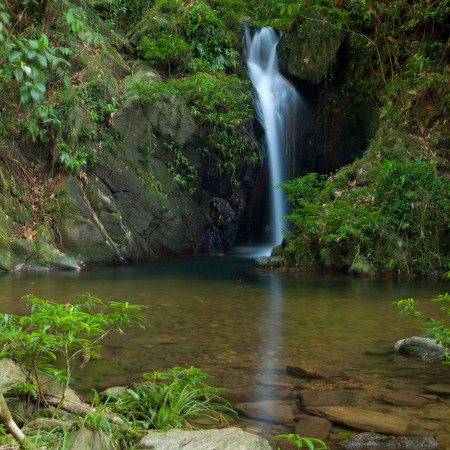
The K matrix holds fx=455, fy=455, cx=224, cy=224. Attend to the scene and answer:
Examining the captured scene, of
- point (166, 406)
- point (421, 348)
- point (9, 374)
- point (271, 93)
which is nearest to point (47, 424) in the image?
point (9, 374)

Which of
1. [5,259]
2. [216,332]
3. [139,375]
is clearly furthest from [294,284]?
[5,259]

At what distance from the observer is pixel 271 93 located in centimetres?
1525

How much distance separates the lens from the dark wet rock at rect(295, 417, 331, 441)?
2119mm

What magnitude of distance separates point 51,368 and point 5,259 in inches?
275

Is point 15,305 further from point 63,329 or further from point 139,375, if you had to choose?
point 63,329

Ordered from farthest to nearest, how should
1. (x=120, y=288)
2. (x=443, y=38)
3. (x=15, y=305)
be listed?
1. (x=443, y=38)
2. (x=120, y=288)
3. (x=15, y=305)

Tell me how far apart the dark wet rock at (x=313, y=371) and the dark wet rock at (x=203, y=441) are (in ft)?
4.11

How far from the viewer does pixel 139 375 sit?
286 cm

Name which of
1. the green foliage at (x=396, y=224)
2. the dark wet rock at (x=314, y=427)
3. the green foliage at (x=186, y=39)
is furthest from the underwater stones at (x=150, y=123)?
the dark wet rock at (x=314, y=427)

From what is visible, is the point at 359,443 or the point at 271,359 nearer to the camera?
the point at 359,443

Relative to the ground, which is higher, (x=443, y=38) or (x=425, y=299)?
(x=443, y=38)

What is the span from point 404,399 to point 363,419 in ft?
1.33

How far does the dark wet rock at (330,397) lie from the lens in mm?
2453

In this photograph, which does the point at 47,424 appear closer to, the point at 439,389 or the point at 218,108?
the point at 439,389
